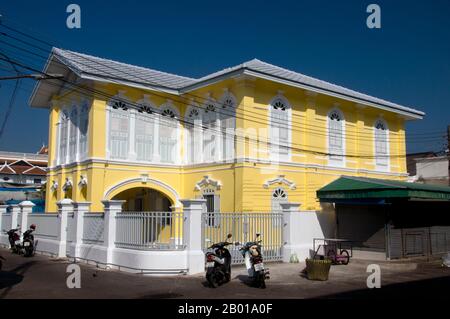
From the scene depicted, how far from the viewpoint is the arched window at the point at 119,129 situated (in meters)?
19.4

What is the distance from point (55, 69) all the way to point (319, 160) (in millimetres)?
12920

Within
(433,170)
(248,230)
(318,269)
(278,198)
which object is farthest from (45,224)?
(433,170)

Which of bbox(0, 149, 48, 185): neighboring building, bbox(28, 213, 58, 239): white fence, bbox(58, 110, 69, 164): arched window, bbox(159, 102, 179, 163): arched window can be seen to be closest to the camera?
bbox(28, 213, 58, 239): white fence

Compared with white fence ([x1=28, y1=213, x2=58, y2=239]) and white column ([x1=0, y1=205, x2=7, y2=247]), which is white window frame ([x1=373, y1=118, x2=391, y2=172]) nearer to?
white fence ([x1=28, y1=213, x2=58, y2=239])

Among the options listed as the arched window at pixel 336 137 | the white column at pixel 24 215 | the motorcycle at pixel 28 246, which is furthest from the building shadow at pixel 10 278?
the arched window at pixel 336 137

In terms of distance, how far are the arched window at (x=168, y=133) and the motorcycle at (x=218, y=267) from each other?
9.84m

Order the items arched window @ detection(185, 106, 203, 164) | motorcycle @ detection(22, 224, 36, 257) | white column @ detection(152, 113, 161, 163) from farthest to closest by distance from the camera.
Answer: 1. arched window @ detection(185, 106, 203, 164)
2. white column @ detection(152, 113, 161, 163)
3. motorcycle @ detection(22, 224, 36, 257)

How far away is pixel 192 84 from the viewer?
20.0m

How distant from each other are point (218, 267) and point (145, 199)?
465 inches

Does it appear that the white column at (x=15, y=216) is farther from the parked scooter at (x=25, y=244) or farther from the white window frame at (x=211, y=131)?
the white window frame at (x=211, y=131)

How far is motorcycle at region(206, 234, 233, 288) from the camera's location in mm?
10875


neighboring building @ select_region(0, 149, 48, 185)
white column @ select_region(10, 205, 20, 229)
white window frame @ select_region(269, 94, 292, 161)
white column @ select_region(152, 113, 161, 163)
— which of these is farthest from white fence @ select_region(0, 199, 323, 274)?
neighboring building @ select_region(0, 149, 48, 185)

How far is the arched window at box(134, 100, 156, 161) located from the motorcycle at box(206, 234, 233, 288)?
9462 mm
